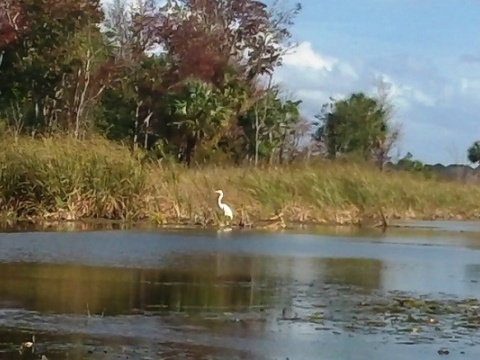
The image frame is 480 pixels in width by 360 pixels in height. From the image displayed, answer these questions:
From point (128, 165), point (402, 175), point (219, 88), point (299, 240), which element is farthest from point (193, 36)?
point (299, 240)

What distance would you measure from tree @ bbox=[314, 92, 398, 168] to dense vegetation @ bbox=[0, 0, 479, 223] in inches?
3.2

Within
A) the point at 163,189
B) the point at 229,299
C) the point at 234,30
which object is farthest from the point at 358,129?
the point at 229,299

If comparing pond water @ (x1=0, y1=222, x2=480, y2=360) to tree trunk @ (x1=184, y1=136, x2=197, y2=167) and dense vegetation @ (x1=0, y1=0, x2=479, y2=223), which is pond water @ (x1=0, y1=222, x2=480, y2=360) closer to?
dense vegetation @ (x1=0, y1=0, x2=479, y2=223)

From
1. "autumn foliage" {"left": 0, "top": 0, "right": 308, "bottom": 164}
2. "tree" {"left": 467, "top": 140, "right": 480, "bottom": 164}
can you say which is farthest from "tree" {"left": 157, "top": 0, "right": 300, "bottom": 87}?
"tree" {"left": 467, "top": 140, "right": 480, "bottom": 164}

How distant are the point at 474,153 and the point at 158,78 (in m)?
24.2

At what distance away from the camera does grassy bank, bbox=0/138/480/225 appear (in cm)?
2455

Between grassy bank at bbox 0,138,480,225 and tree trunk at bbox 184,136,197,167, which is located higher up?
tree trunk at bbox 184,136,197,167

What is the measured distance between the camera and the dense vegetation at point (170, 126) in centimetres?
2528

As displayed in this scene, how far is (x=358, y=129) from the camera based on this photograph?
2082 inches

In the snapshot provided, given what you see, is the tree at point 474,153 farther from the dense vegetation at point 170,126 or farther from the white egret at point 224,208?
the white egret at point 224,208

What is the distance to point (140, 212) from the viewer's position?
84.6 ft

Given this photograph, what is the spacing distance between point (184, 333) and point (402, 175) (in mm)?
26682

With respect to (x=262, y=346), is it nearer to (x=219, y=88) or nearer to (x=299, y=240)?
(x=299, y=240)

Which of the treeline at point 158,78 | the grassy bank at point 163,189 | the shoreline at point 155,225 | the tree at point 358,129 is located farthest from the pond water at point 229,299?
the tree at point 358,129
